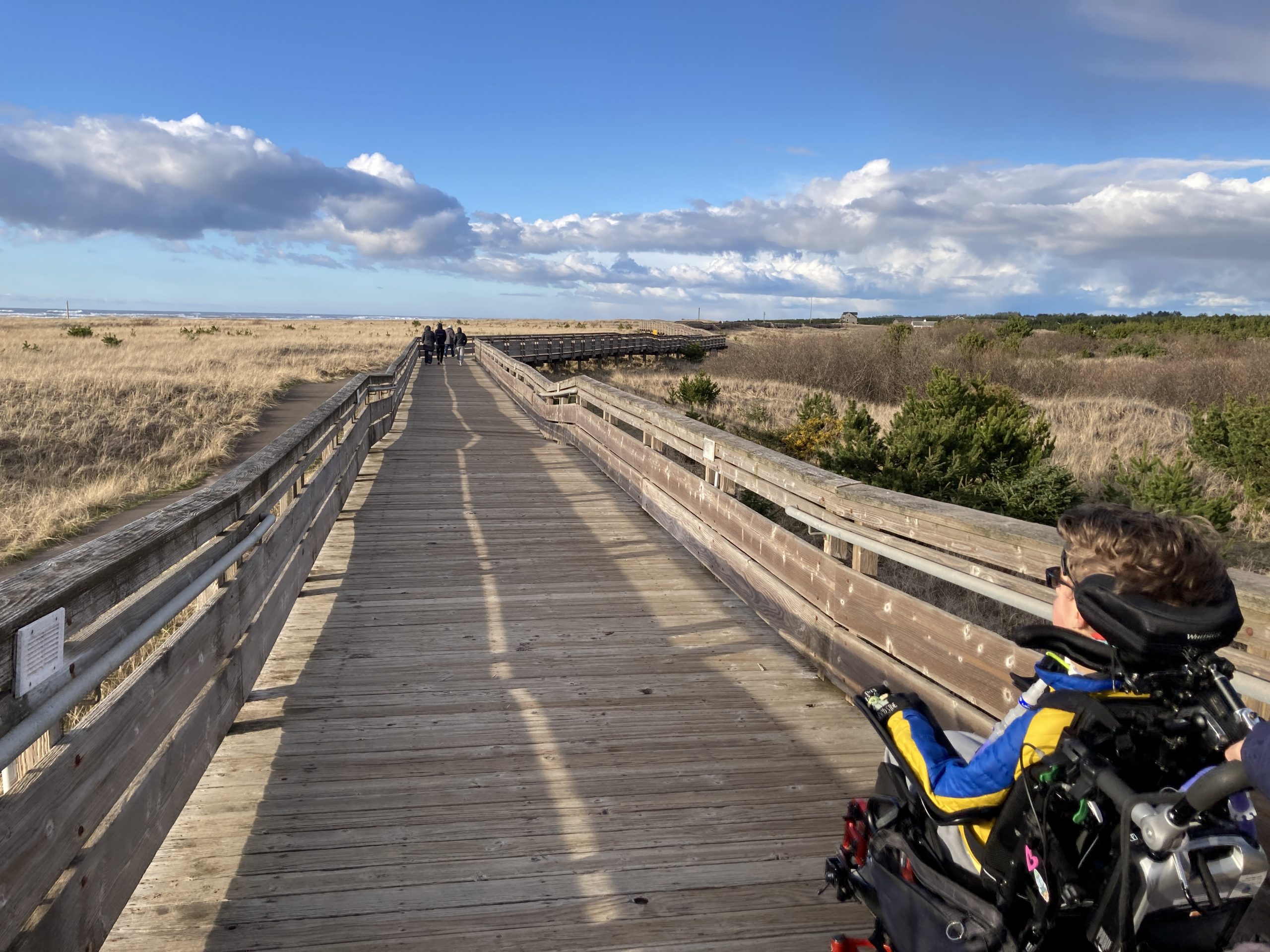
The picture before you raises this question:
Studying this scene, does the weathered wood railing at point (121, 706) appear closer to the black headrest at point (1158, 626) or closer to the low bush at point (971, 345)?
the black headrest at point (1158, 626)

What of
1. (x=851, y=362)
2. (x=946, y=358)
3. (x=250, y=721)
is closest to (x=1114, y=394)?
(x=946, y=358)

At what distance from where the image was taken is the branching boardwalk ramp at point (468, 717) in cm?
243

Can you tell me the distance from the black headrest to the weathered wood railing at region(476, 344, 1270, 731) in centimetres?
67

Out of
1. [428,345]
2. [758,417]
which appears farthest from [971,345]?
[428,345]

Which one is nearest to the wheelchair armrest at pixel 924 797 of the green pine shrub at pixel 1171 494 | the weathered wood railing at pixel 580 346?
the green pine shrub at pixel 1171 494

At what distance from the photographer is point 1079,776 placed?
1.71 m

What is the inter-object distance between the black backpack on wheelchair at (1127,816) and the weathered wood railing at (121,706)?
2.01 meters

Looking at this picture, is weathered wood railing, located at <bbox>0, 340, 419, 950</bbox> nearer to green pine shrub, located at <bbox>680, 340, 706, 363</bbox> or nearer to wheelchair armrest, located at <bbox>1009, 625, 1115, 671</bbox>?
wheelchair armrest, located at <bbox>1009, 625, 1115, 671</bbox>

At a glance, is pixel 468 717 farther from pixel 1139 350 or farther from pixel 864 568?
pixel 1139 350

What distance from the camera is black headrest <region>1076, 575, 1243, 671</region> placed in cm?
169

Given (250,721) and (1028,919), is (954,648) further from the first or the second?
(250,721)

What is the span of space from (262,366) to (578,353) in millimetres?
15333

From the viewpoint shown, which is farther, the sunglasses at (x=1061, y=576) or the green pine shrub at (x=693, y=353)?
the green pine shrub at (x=693, y=353)

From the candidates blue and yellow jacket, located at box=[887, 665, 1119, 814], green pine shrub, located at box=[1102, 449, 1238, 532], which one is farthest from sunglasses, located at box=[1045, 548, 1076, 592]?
green pine shrub, located at box=[1102, 449, 1238, 532]
